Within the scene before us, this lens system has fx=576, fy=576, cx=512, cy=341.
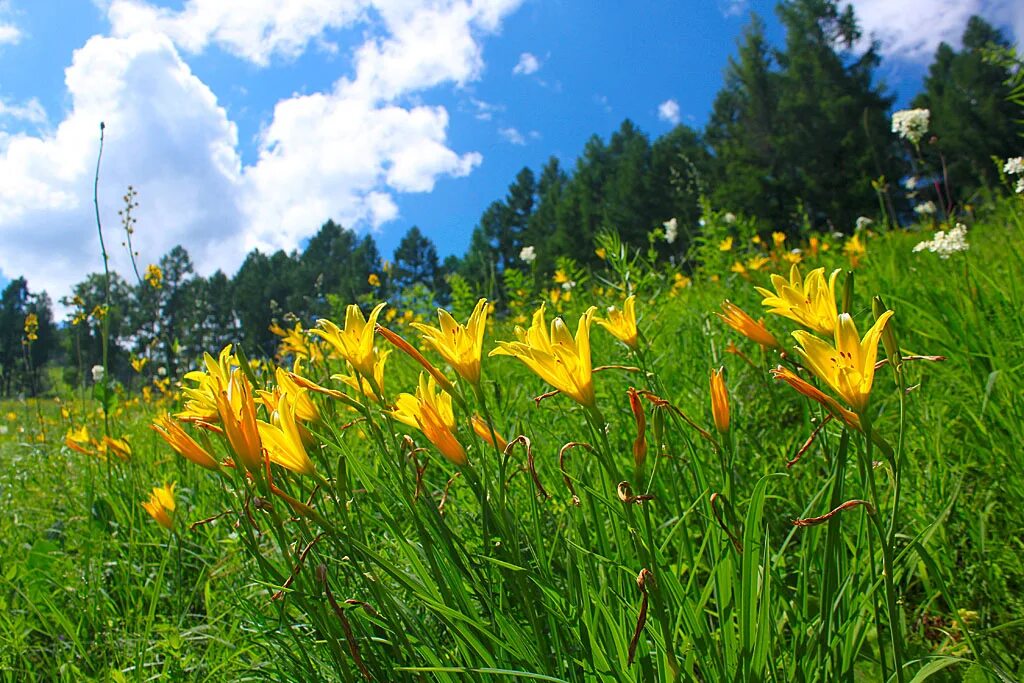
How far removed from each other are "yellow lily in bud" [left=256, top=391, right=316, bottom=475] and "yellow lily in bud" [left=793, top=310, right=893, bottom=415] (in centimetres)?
60

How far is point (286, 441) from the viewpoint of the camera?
0.74m

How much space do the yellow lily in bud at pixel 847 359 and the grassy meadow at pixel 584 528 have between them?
0.02 m

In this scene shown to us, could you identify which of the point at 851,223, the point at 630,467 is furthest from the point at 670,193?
the point at 630,467

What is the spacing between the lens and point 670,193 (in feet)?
125

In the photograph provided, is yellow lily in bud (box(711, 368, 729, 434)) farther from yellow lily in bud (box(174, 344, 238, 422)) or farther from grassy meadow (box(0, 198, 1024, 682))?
yellow lily in bud (box(174, 344, 238, 422))

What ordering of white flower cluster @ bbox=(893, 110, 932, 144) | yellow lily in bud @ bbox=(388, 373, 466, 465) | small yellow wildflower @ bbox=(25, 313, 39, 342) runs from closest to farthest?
yellow lily in bud @ bbox=(388, 373, 466, 465)
small yellow wildflower @ bbox=(25, 313, 39, 342)
white flower cluster @ bbox=(893, 110, 932, 144)

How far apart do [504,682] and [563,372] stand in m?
0.41

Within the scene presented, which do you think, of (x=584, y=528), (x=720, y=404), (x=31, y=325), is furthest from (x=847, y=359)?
(x=31, y=325)

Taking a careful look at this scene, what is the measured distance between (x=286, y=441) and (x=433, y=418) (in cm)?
20

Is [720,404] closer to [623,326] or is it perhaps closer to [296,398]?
[623,326]

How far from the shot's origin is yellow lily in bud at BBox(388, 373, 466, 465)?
2.27 feet

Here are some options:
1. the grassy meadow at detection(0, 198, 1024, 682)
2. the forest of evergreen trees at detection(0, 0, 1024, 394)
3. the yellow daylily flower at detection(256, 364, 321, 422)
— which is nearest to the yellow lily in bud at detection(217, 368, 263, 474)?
the grassy meadow at detection(0, 198, 1024, 682)

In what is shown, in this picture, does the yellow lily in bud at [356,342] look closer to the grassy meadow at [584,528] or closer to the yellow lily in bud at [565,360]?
the grassy meadow at [584,528]

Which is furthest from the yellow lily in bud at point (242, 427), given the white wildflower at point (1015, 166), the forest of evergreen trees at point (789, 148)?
the forest of evergreen trees at point (789, 148)
